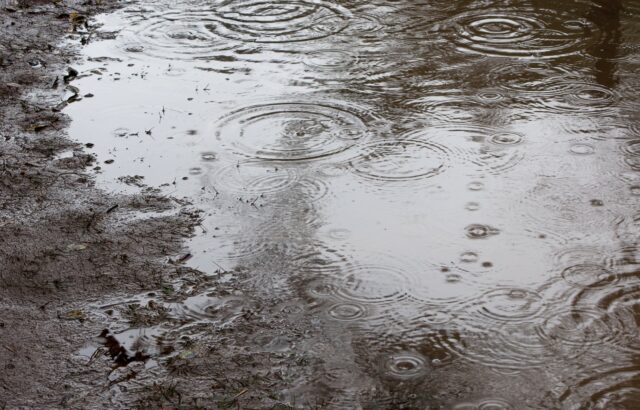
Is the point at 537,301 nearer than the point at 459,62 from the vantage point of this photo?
Yes

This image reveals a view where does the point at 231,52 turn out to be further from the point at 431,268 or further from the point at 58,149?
the point at 431,268

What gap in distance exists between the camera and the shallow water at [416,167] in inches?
143

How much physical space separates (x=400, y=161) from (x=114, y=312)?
2.01 metres

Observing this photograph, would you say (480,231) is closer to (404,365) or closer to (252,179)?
(404,365)

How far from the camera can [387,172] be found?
5004 mm

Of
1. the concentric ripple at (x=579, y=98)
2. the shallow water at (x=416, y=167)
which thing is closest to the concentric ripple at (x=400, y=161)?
the shallow water at (x=416, y=167)

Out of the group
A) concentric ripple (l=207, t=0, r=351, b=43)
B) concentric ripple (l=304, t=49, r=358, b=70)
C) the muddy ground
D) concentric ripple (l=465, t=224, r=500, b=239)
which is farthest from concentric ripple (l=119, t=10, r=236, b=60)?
concentric ripple (l=465, t=224, r=500, b=239)

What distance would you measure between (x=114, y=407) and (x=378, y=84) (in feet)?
11.6

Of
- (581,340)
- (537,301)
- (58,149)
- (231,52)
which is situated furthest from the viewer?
(231,52)

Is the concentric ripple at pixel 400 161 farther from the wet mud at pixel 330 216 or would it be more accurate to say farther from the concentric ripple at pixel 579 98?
the concentric ripple at pixel 579 98

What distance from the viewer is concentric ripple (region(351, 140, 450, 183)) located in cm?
497

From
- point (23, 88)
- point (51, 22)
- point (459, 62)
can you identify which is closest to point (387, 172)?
point (459, 62)

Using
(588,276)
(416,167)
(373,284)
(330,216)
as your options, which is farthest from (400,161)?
(588,276)

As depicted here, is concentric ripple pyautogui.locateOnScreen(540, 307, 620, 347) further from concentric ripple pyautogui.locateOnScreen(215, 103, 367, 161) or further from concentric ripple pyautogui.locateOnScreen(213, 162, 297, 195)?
concentric ripple pyautogui.locateOnScreen(215, 103, 367, 161)
